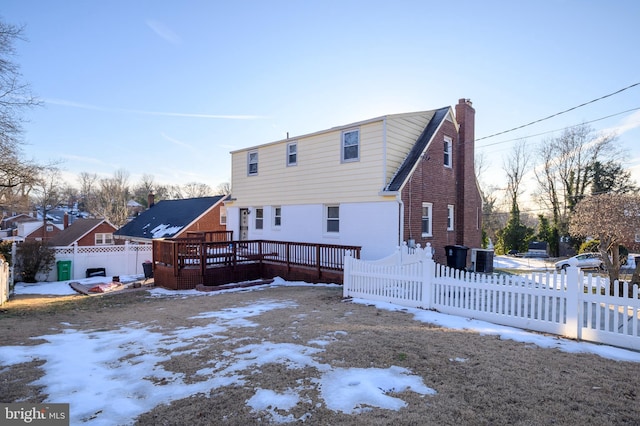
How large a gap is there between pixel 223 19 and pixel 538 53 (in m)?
10.9

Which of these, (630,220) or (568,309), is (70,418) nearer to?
(568,309)

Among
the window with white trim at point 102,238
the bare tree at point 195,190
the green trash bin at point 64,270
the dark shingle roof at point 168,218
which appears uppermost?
the bare tree at point 195,190

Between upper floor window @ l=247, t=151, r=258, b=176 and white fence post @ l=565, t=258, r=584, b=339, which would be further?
upper floor window @ l=247, t=151, r=258, b=176

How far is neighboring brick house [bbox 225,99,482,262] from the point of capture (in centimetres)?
1259

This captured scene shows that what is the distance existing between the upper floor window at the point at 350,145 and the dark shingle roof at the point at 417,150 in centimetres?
171

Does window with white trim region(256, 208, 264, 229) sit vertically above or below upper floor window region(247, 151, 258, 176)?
below

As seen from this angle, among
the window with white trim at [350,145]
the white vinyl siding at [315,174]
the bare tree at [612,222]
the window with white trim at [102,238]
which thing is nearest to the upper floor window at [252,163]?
the white vinyl siding at [315,174]

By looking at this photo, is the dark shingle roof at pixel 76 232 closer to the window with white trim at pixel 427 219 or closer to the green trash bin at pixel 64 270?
the green trash bin at pixel 64 270

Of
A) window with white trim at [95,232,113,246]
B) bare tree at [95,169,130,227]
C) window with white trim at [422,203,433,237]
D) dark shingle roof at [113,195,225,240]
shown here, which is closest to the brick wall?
window with white trim at [422,203,433,237]

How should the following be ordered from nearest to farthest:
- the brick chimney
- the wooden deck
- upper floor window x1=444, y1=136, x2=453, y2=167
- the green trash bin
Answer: the wooden deck → upper floor window x1=444, y1=136, x2=453, y2=167 → the brick chimney → the green trash bin

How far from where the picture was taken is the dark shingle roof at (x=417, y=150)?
12367mm

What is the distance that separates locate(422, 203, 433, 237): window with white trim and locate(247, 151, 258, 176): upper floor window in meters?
8.23

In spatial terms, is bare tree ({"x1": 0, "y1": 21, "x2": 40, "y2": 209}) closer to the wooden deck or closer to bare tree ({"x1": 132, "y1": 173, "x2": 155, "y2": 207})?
the wooden deck

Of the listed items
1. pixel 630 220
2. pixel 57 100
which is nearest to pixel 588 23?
pixel 630 220
